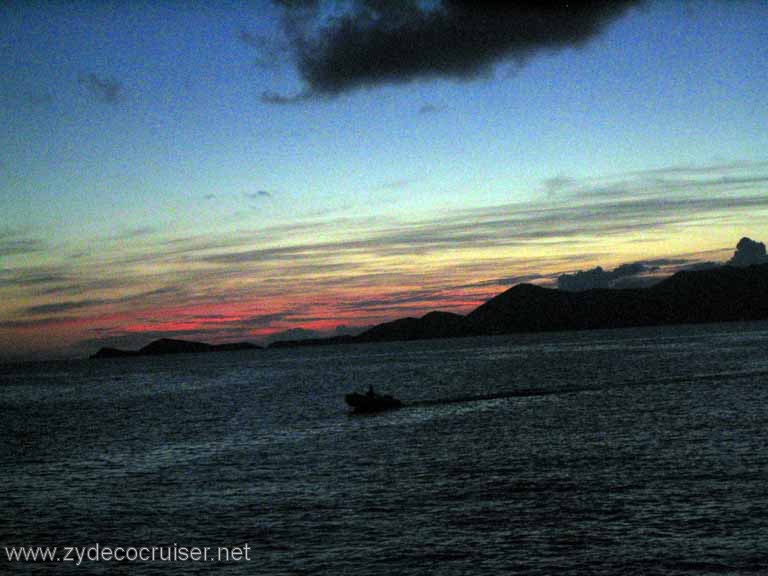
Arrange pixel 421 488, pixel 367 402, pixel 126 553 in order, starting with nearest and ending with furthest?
pixel 126 553 < pixel 421 488 < pixel 367 402

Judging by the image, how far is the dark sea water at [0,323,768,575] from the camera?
28875 mm

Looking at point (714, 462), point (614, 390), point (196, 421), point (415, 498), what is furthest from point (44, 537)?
point (614, 390)

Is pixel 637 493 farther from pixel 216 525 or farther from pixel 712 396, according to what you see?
pixel 712 396

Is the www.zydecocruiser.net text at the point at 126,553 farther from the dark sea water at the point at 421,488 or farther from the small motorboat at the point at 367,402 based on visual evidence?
the small motorboat at the point at 367,402

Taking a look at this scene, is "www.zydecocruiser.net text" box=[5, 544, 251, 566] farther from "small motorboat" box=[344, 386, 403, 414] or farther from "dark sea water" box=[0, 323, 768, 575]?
"small motorboat" box=[344, 386, 403, 414]

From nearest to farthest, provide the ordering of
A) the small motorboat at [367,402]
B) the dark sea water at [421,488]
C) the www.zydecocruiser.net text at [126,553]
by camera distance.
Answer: the dark sea water at [421,488], the www.zydecocruiser.net text at [126,553], the small motorboat at [367,402]

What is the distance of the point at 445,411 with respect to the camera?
79.6 metres

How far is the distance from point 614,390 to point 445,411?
27.1 metres

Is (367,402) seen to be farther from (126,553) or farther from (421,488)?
(126,553)

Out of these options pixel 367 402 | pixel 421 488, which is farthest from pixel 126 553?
pixel 367 402

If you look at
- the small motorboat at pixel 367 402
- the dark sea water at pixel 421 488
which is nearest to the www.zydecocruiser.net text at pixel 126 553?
the dark sea water at pixel 421 488

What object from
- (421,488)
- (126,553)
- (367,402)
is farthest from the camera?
(367,402)

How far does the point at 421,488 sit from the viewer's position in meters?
40.2

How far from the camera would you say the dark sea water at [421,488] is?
28.9m
